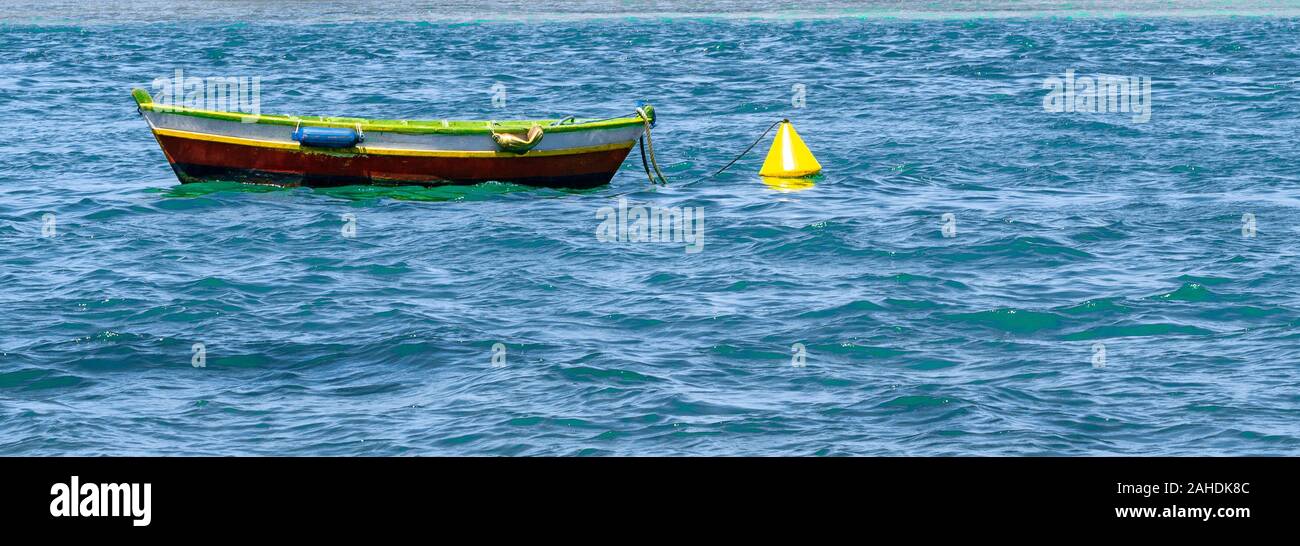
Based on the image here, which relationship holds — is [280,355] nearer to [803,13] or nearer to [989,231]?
[989,231]

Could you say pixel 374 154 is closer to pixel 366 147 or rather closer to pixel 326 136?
pixel 366 147

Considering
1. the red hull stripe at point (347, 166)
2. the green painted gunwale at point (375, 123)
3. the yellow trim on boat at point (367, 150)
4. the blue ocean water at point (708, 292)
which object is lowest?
the blue ocean water at point (708, 292)

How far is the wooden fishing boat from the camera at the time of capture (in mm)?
22312

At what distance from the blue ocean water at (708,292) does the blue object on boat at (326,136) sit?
0.89 m

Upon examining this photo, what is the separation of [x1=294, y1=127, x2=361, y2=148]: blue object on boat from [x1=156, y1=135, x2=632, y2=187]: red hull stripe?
0.81 feet

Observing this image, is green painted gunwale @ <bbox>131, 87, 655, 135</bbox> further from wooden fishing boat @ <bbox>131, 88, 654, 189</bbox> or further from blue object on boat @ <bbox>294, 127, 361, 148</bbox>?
blue object on boat @ <bbox>294, 127, 361, 148</bbox>

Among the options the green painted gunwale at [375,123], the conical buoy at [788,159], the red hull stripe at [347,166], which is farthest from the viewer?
the conical buoy at [788,159]

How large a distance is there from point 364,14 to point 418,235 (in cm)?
4202

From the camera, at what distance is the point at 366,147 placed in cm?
2253

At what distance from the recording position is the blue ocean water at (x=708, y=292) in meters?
12.0

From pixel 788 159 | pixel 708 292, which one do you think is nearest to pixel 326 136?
pixel 788 159

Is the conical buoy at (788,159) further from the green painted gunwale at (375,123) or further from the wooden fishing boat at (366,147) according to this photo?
the green painted gunwale at (375,123)

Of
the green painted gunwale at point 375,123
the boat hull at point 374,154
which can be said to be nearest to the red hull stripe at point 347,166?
the boat hull at point 374,154
